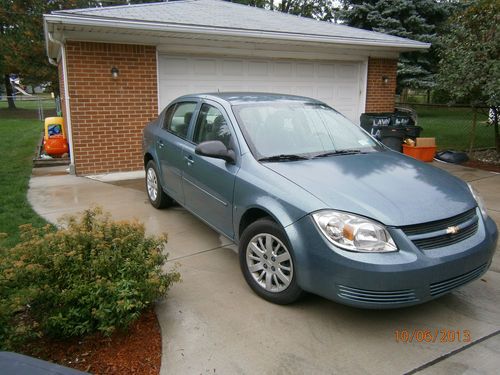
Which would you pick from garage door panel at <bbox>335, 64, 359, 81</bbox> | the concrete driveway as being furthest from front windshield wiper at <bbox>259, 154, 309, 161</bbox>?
garage door panel at <bbox>335, 64, 359, 81</bbox>

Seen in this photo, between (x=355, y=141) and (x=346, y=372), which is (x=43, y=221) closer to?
(x=355, y=141)

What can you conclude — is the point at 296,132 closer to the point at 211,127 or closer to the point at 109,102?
the point at 211,127

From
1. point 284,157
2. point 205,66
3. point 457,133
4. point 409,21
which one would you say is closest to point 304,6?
point 409,21

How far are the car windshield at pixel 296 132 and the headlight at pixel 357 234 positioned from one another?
3.27 ft

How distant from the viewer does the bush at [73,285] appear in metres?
2.63

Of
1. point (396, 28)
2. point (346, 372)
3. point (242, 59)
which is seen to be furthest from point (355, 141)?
point (396, 28)

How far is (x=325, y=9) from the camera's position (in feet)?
111

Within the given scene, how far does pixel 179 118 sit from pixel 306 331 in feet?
10.3

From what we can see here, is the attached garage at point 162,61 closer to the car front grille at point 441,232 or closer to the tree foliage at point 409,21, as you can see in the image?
the car front grille at point 441,232

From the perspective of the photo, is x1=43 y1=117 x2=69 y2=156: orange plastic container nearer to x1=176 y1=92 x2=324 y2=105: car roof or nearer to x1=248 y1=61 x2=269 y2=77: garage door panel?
x1=248 y1=61 x2=269 y2=77: garage door panel

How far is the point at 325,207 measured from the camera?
2.87 m

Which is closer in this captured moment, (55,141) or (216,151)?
(216,151)

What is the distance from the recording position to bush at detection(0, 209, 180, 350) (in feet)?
8.61

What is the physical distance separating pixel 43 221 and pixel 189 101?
2340mm
